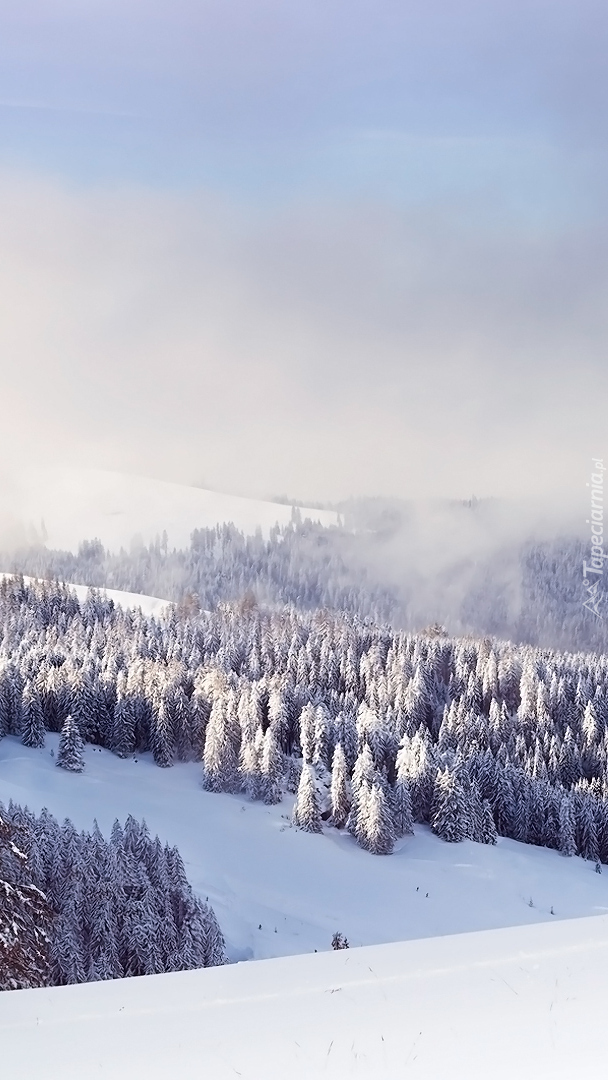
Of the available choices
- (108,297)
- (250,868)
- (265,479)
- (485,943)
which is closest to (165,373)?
(108,297)

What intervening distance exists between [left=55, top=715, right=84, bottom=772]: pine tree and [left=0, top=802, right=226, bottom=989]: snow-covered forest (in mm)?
1388

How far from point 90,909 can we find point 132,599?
18.0 ft

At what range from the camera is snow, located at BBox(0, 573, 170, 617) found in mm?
10867

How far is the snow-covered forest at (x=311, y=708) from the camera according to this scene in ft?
36.4

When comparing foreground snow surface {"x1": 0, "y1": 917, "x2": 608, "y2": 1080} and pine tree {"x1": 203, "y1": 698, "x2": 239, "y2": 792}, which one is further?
pine tree {"x1": 203, "y1": 698, "x2": 239, "y2": 792}

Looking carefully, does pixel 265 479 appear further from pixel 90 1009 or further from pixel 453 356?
pixel 90 1009

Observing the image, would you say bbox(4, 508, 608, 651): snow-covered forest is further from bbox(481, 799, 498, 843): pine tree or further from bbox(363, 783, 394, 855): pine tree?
bbox(481, 799, 498, 843): pine tree

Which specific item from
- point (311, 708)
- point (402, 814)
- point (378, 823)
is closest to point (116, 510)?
point (378, 823)

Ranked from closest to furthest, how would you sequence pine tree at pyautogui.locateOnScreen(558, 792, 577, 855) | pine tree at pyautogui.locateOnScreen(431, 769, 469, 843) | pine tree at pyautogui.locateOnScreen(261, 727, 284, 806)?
pine tree at pyautogui.locateOnScreen(261, 727, 284, 806) < pine tree at pyautogui.locateOnScreen(431, 769, 469, 843) < pine tree at pyautogui.locateOnScreen(558, 792, 577, 855)

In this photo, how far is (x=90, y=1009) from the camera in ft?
4.52

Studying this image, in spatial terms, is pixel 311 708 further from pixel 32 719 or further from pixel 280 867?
pixel 32 719

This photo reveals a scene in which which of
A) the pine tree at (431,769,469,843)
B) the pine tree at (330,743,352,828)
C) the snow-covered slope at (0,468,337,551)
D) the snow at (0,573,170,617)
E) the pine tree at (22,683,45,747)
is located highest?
the snow-covered slope at (0,468,337,551)

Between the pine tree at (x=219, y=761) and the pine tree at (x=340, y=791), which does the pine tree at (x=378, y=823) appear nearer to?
the pine tree at (x=340, y=791)

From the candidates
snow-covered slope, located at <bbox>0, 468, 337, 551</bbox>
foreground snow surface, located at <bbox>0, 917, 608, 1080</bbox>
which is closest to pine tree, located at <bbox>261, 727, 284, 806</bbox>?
snow-covered slope, located at <bbox>0, 468, 337, 551</bbox>
